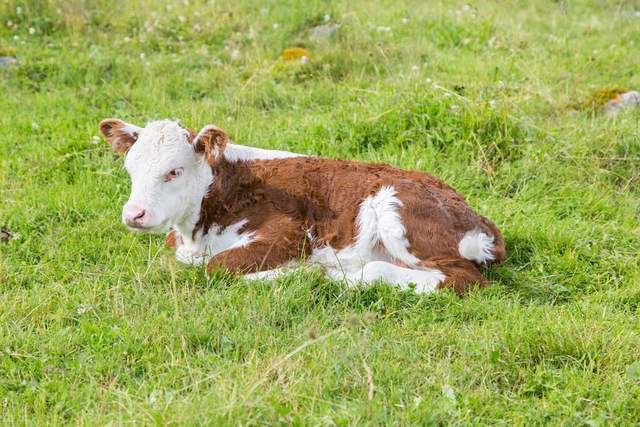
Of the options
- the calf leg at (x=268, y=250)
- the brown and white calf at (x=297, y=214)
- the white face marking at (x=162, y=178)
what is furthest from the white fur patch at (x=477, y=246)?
the white face marking at (x=162, y=178)

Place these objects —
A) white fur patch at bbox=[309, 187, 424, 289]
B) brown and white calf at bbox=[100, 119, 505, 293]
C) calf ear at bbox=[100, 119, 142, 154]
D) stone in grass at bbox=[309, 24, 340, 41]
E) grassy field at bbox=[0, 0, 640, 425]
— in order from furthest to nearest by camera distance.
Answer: stone in grass at bbox=[309, 24, 340, 41] → calf ear at bbox=[100, 119, 142, 154] → white fur patch at bbox=[309, 187, 424, 289] → brown and white calf at bbox=[100, 119, 505, 293] → grassy field at bbox=[0, 0, 640, 425]

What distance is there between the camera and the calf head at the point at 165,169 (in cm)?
567

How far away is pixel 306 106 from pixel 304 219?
326 cm

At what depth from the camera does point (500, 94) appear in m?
8.30

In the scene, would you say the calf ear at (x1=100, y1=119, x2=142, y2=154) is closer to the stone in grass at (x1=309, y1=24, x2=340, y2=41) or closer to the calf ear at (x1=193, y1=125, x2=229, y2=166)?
the calf ear at (x1=193, y1=125, x2=229, y2=166)

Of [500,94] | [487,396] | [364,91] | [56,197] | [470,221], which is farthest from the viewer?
[364,91]

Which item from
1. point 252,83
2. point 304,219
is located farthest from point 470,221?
point 252,83

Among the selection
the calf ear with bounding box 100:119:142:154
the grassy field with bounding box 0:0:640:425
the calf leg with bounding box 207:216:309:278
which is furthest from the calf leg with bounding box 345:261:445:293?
the calf ear with bounding box 100:119:142:154

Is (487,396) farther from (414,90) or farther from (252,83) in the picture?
(252,83)

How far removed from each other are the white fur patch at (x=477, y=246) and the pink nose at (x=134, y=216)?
7.27 feet

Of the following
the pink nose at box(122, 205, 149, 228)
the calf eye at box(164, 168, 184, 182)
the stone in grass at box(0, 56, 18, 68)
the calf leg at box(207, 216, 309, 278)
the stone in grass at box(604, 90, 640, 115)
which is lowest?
the stone in grass at box(604, 90, 640, 115)

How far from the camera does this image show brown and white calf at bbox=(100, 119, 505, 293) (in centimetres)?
580

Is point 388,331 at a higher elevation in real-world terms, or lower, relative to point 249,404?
lower

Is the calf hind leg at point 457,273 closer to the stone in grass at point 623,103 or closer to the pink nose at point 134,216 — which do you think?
the pink nose at point 134,216
